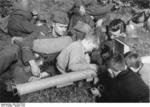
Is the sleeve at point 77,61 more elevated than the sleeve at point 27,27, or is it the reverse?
the sleeve at point 27,27

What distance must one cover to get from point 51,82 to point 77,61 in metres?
0.56

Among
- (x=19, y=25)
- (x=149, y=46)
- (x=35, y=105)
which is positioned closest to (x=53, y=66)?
(x=19, y=25)

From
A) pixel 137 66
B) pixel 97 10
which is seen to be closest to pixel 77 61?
pixel 137 66

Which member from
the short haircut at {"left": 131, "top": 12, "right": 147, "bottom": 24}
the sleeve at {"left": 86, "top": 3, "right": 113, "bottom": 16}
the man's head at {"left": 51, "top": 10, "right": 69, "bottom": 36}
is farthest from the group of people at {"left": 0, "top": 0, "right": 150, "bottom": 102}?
the short haircut at {"left": 131, "top": 12, "right": 147, "bottom": 24}

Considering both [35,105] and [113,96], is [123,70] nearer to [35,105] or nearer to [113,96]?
[113,96]

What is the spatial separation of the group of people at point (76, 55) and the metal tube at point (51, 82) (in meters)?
0.13

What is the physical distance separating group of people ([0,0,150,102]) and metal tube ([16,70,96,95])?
13 cm

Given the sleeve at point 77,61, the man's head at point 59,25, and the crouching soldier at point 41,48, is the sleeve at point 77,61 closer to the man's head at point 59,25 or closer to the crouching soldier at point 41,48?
the crouching soldier at point 41,48

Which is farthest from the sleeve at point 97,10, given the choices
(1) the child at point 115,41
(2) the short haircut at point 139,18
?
(1) the child at point 115,41

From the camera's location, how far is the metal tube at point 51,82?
3963 millimetres

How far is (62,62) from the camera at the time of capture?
15.0 feet

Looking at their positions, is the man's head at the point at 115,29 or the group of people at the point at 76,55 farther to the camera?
the man's head at the point at 115,29

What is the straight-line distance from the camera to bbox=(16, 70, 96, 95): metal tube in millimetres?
3963

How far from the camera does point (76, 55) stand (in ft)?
14.4
